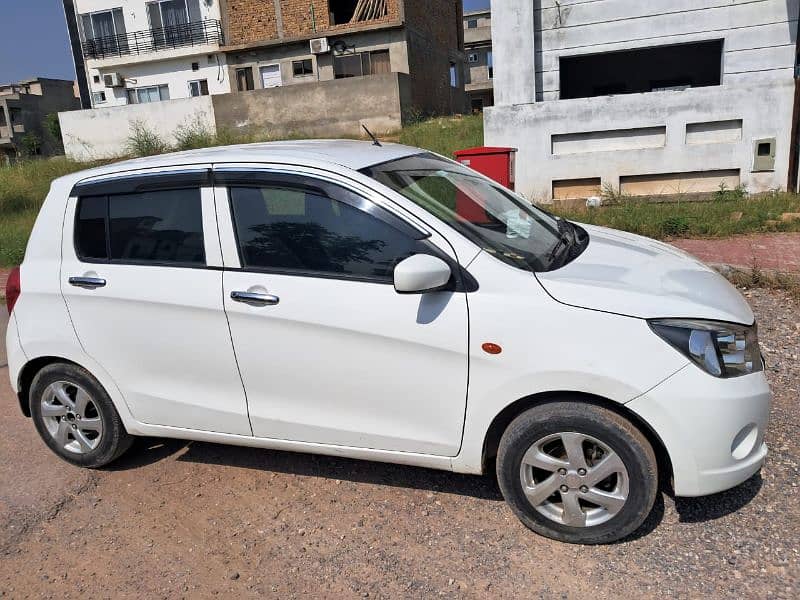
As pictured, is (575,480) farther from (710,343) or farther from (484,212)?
(484,212)

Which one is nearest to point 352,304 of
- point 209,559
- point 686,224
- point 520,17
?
point 209,559


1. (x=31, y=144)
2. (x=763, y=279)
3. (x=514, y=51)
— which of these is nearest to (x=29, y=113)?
(x=31, y=144)

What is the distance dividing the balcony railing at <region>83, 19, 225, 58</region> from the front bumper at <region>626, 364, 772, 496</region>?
30.8 meters

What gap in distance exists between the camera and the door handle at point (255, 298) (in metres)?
3.18

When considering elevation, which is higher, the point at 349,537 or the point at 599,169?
the point at 599,169

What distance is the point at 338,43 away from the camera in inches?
1072

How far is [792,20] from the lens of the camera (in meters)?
10.4

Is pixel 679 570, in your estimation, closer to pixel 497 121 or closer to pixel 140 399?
pixel 140 399

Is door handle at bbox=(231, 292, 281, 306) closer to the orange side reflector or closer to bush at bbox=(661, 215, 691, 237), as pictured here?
the orange side reflector

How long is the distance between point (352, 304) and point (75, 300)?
1.70 metres

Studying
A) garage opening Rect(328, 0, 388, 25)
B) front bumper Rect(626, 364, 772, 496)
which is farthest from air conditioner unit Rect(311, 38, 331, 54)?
front bumper Rect(626, 364, 772, 496)

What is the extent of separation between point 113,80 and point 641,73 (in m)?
25.0

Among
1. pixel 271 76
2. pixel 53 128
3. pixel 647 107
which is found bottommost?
pixel 647 107

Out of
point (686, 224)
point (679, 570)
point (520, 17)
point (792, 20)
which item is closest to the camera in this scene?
point (679, 570)
